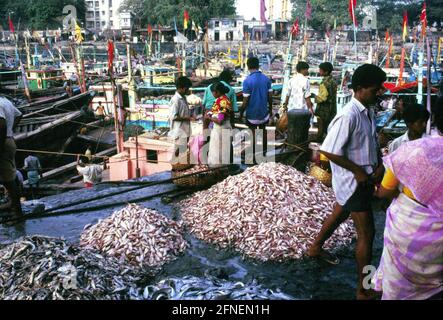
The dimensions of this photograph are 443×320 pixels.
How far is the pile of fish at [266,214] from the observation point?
14.9ft

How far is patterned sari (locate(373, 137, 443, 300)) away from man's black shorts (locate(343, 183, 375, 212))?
74 cm

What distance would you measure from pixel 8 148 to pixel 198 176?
8.67 feet

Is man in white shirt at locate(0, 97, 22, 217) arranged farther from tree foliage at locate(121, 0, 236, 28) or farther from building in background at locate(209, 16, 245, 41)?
building in background at locate(209, 16, 245, 41)

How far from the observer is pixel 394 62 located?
1544 inches

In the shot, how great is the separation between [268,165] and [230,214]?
101 centimetres

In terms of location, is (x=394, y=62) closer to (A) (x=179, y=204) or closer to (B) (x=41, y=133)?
(B) (x=41, y=133)

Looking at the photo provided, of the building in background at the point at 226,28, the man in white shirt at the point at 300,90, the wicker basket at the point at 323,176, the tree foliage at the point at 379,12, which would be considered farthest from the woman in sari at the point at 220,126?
the building in background at the point at 226,28

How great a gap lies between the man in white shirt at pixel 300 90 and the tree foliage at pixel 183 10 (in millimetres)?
57859

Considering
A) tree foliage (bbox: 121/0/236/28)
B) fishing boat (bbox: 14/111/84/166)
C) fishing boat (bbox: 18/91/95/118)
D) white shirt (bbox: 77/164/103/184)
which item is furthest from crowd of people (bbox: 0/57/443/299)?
tree foliage (bbox: 121/0/236/28)

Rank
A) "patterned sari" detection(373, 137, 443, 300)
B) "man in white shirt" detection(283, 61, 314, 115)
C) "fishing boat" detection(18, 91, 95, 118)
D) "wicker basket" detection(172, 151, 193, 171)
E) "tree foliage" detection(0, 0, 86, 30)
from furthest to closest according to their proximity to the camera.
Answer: "tree foliage" detection(0, 0, 86, 30)
"fishing boat" detection(18, 91, 95, 118)
"man in white shirt" detection(283, 61, 314, 115)
"wicker basket" detection(172, 151, 193, 171)
"patterned sari" detection(373, 137, 443, 300)

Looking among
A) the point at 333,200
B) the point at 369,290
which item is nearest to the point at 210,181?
the point at 333,200

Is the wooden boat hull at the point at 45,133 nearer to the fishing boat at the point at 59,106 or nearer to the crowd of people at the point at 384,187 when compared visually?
the fishing boat at the point at 59,106

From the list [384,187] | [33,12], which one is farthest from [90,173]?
[33,12]

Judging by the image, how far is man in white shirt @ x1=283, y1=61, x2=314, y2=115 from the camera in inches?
324
